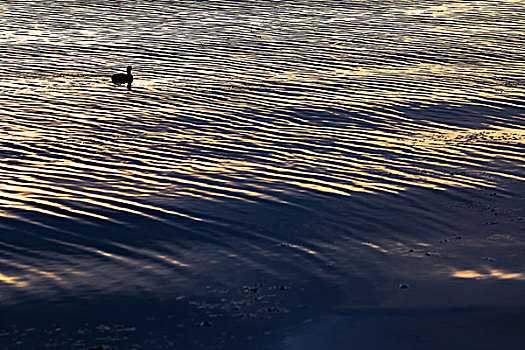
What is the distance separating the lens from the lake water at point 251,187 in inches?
811

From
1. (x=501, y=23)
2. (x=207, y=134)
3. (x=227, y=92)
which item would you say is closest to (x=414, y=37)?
(x=501, y=23)

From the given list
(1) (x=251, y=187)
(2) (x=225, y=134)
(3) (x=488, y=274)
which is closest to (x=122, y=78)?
(2) (x=225, y=134)

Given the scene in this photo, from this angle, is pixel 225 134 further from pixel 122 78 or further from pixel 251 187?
pixel 122 78

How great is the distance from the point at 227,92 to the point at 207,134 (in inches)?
291

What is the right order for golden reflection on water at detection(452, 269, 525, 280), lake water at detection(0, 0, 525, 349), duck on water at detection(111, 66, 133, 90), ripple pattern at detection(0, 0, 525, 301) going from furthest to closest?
1. duck on water at detection(111, 66, 133, 90)
2. ripple pattern at detection(0, 0, 525, 301)
3. golden reflection on water at detection(452, 269, 525, 280)
4. lake water at detection(0, 0, 525, 349)

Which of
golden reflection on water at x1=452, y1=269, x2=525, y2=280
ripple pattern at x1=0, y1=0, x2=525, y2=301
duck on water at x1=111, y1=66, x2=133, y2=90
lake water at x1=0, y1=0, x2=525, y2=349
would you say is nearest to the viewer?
lake water at x1=0, y1=0, x2=525, y2=349

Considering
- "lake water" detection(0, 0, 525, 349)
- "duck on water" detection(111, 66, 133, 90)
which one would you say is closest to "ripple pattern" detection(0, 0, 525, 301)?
"lake water" detection(0, 0, 525, 349)

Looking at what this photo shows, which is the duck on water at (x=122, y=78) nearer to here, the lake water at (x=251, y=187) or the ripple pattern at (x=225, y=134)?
the lake water at (x=251, y=187)

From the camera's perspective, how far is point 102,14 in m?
65.9

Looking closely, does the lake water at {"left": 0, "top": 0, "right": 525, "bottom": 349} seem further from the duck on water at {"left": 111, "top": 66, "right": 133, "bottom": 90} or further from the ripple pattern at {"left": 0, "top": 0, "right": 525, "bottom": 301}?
the duck on water at {"left": 111, "top": 66, "right": 133, "bottom": 90}

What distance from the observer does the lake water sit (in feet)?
67.6

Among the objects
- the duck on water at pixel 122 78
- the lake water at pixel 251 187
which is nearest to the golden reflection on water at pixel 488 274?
the lake water at pixel 251 187

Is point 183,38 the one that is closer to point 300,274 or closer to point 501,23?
point 501,23

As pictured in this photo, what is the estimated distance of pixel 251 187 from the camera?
29.1 metres
